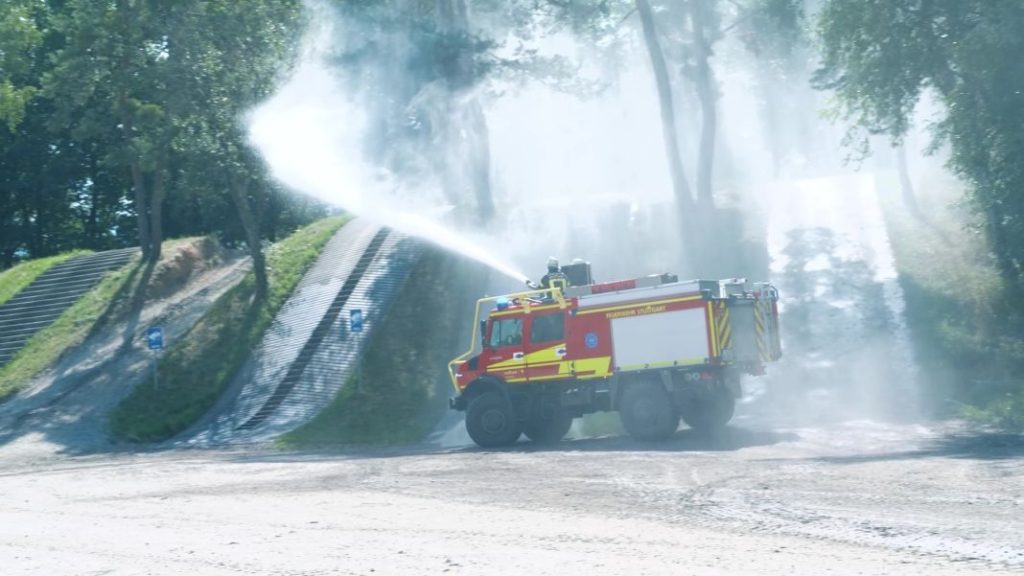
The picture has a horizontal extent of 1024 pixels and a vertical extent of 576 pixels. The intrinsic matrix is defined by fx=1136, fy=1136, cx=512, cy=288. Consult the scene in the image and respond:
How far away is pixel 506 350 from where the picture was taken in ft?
73.1

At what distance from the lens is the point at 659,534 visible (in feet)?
37.4

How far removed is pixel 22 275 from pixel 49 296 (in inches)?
128

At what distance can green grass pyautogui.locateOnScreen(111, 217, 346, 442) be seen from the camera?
1142 inches

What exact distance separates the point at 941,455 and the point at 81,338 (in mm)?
26931

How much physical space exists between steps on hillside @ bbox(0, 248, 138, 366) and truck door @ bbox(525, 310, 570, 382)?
20332mm

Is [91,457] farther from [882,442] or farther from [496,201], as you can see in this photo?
[496,201]

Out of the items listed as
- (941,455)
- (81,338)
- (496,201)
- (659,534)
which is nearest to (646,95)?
(496,201)

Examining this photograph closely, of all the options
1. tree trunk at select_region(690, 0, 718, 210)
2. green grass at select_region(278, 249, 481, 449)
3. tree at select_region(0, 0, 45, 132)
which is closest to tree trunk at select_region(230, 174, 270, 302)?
green grass at select_region(278, 249, 481, 449)

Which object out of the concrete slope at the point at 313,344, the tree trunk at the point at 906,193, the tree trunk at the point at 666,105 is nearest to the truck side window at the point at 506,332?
the concrete slope at the point at 313,344

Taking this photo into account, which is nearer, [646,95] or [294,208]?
[294,208]

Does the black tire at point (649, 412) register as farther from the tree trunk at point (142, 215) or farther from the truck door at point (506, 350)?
the tree trunk at point (142, 215)

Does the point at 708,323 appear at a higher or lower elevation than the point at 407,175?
lower

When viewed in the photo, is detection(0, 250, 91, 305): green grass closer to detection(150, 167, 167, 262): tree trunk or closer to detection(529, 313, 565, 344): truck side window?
detection(150, 167, 167, 262): tree trunk

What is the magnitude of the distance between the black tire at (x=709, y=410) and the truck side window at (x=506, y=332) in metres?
3.56
